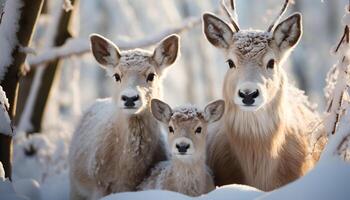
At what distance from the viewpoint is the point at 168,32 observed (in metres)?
9.52

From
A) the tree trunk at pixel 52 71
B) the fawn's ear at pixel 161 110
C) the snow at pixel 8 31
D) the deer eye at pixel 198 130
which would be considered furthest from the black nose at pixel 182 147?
the tree trunk at pixel 52 71

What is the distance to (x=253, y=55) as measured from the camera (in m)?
6.79

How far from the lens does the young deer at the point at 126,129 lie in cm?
709

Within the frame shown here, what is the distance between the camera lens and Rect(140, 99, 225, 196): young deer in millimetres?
6730

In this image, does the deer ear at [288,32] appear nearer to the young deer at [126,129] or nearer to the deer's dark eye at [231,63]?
the deer's dark eye at [231,63]

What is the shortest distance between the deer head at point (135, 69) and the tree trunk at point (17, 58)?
0.83 meters

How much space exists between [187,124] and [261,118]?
30.2 inches

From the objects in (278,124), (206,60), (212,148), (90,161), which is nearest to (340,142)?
(278,124)

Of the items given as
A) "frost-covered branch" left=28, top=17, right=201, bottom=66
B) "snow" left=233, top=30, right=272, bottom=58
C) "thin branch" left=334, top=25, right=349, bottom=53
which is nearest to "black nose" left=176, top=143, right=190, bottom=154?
"snow" left=233, top=30, right=272, bottom=58

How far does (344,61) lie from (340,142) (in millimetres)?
864

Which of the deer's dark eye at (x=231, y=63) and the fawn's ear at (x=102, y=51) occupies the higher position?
the fawn's ear at (x=102, y=51)

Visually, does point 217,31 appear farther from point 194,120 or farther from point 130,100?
point 130,100

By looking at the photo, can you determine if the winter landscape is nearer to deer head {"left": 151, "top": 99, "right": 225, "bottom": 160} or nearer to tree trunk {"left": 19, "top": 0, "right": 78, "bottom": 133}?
deer head {"left": 151, "top": 99, "right": 225, "bottom": 160}

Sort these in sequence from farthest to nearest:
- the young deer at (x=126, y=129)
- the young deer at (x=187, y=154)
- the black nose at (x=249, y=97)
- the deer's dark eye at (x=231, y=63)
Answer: the young deer at (x=126, y=129) → the deer's dark eye at (x=231, y=63) → the young deer at (x=187, y=154) → the black nose at (x=249, y=97)
